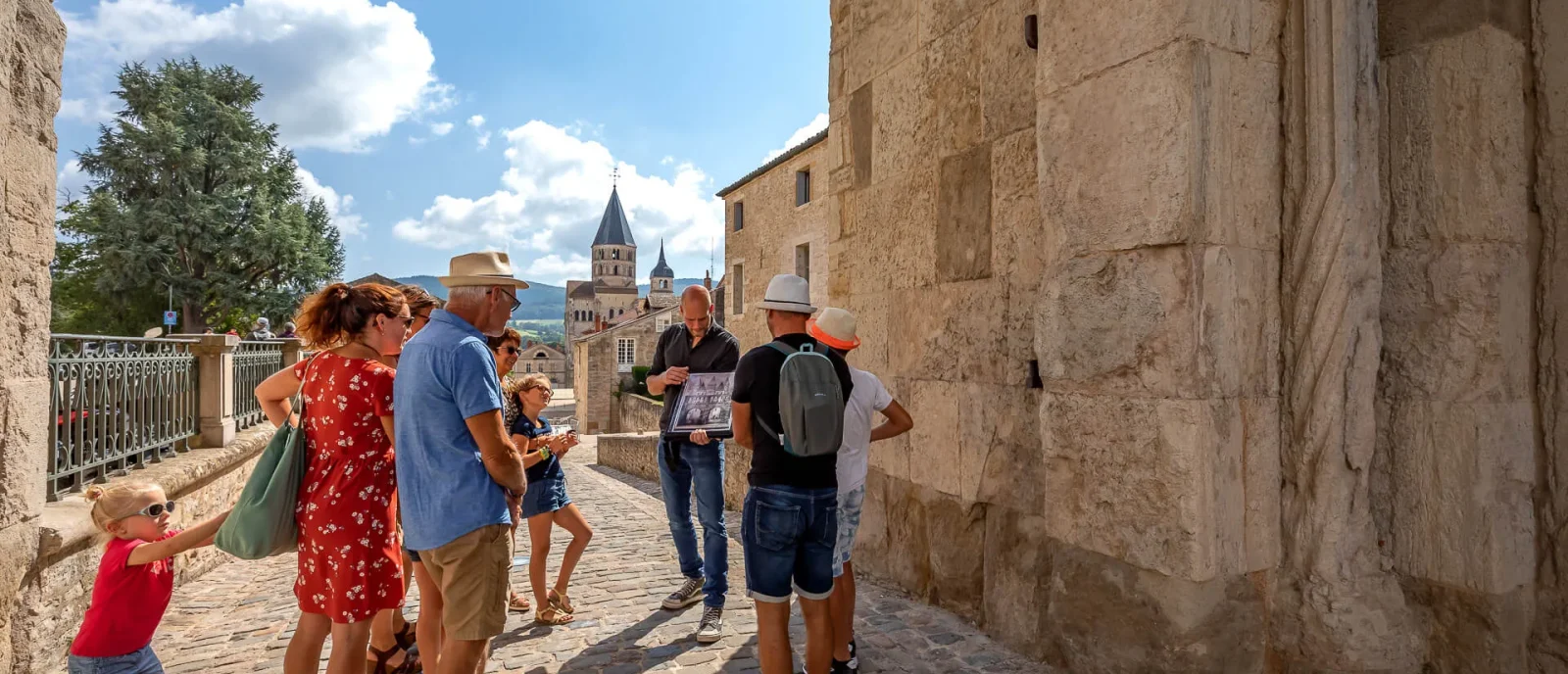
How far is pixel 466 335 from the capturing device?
2.56 m

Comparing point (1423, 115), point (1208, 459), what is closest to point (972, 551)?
point (1208, 459)

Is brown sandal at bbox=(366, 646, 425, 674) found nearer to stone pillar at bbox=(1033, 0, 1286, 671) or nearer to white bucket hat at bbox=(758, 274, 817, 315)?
white bucket hat at bbox=(758, 274, 817, 315)

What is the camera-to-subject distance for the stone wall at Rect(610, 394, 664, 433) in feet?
123

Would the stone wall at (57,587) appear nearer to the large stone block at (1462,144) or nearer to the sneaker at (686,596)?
the sneaker at (686,596)

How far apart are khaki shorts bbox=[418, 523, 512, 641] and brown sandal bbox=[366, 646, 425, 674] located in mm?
1070

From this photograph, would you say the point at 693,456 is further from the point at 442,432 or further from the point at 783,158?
the point at 783,158

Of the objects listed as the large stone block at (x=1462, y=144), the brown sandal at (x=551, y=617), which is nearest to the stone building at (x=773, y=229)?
the brown sandal at (x=551, y=617)

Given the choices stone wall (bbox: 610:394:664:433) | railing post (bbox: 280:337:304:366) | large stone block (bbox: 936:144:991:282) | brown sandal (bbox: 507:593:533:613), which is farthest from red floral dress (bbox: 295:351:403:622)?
stone wall (bbox: 610:394:664:433)

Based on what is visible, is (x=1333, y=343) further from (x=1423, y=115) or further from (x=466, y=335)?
(x=466, y=335)

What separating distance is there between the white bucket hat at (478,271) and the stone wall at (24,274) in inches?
70.4

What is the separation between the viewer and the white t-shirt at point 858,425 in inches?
130

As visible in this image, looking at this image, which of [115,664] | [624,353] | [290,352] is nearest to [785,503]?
[115,664]

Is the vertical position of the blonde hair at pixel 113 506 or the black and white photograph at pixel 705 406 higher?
the black and white photograph at pixel 705 406

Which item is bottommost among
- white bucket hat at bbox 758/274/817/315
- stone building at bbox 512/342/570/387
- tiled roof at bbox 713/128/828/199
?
stone building at bbox 512/342/570/387
